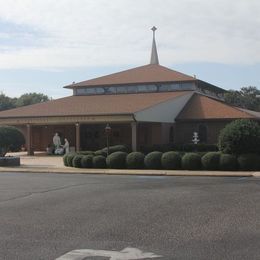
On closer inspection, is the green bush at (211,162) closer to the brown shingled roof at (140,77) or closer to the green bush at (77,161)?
the green bush at (77,161)

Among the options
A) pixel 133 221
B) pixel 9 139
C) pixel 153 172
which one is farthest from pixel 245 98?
pixel 133 221

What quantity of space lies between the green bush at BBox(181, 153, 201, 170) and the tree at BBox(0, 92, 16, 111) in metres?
89.4

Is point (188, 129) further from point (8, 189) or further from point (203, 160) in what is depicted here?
point (8, 189)

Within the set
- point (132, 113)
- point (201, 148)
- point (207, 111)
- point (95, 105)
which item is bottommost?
point (201, 148)

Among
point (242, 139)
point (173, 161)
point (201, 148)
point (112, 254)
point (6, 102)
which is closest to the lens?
point (112, 254)

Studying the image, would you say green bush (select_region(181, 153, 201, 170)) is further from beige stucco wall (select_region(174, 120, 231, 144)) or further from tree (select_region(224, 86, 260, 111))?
tree (select_region(224, 86, 260, 111))

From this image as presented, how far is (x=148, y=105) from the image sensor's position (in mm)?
44219

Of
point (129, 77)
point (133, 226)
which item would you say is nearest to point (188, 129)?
point (129, 77)

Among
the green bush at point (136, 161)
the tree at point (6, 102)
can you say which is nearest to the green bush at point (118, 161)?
the green bush at point (136, 161)

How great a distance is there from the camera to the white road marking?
26.4 ft

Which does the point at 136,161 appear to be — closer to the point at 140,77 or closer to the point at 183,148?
the point at 183,148

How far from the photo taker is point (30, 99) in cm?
12494

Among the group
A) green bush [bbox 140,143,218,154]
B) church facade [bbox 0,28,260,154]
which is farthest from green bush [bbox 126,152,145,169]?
church facade [bbox 0,28,260,154]

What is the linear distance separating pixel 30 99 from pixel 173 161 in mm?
99687
